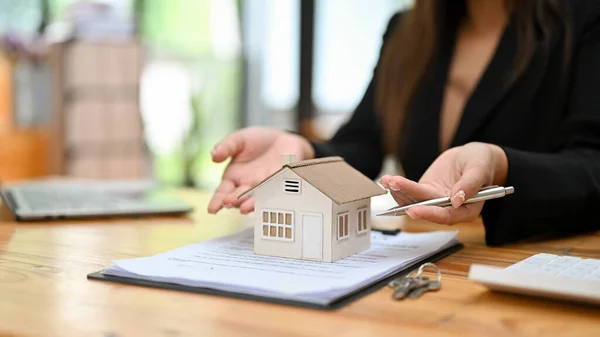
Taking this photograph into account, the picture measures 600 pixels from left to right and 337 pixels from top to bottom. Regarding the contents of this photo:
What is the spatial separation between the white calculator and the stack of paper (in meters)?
0.11

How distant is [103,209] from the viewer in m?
1.26

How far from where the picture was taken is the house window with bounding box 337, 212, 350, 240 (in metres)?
0.80

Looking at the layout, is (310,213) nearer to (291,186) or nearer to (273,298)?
(291,186)

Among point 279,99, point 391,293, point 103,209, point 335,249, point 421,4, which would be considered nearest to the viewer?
point 391,293

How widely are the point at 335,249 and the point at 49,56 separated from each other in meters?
3.32

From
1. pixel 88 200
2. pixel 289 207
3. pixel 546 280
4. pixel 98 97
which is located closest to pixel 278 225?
pixel 289 207

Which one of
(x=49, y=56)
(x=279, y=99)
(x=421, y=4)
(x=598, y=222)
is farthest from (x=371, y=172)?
(x=279, y=99)

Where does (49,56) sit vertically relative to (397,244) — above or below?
above

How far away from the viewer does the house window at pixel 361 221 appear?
0.84 metres

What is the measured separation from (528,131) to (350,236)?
0.68 m

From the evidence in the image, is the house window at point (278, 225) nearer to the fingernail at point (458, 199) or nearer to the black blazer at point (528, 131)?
the fingernail at point (458, 199)

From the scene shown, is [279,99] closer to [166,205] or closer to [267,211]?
[166,205]

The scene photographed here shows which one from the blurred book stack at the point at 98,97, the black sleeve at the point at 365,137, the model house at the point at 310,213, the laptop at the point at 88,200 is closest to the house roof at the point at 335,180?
the model house at the point at 310,213

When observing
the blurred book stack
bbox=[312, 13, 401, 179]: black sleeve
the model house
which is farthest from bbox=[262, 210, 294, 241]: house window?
the blurred book stack
